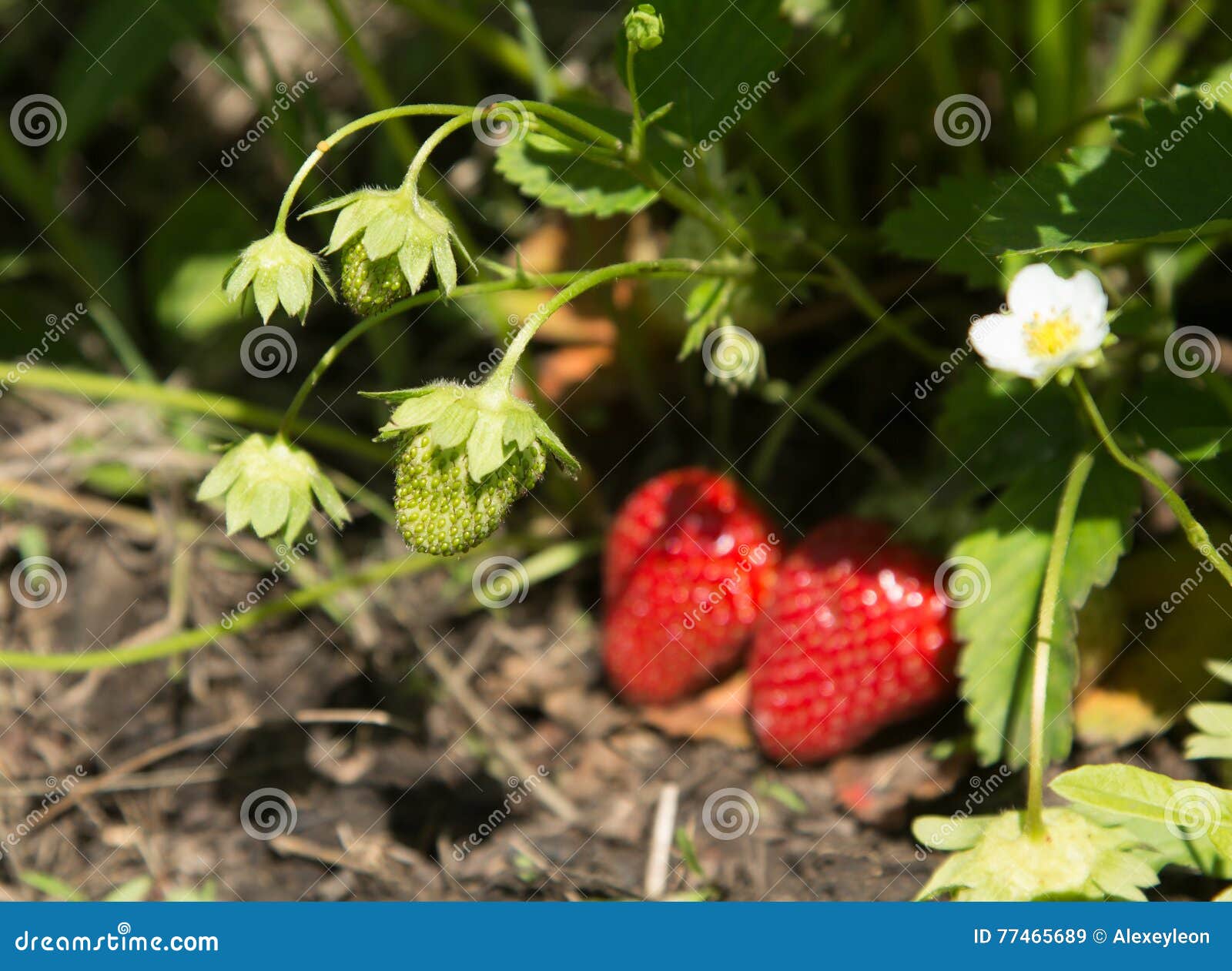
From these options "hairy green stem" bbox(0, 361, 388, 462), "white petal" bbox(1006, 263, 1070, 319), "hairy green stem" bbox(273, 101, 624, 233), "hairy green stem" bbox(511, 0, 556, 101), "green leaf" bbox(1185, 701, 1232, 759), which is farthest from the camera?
"hairy green stem" bbox(0, 361, 388, 462)

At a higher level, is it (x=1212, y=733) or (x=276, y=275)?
(x=276, y=275)

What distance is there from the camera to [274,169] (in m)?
2.35

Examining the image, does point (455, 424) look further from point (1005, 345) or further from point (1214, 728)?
point (1214, 728)

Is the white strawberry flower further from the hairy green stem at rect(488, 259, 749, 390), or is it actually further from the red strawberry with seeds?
the red strawberry with seeds

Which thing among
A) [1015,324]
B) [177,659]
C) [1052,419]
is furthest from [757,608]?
[177,659]

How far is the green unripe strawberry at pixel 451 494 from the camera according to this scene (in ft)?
4.00

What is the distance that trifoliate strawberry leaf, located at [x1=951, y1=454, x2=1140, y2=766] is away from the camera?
54.8 inches

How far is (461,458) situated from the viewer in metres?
1.21

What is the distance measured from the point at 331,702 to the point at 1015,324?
116 cm

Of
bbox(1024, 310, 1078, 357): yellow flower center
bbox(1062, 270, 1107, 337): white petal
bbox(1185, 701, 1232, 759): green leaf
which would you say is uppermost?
bbox(1062, 270, 1107, 337): white petal

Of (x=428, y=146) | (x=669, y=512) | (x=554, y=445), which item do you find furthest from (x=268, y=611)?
(x=428, y=146)

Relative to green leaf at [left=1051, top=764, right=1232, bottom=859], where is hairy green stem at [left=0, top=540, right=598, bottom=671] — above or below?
above

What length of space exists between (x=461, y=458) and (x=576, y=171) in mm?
483

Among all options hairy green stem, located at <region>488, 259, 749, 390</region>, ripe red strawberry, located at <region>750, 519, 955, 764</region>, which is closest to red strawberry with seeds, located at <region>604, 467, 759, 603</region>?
ripe red strawberry, located at <region>750, 519, 955, 764</region>
